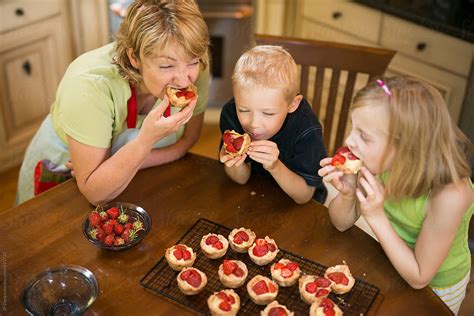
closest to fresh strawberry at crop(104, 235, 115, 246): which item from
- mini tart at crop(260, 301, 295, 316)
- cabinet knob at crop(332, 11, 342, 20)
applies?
mini tart at crop(260, 301, 295, 316)

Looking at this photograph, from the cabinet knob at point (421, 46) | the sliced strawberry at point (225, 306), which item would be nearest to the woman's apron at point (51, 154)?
the sliced strawberry at point (225, 306)

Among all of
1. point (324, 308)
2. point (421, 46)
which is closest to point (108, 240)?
point (324, 308)

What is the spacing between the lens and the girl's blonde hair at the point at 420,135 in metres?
1.33

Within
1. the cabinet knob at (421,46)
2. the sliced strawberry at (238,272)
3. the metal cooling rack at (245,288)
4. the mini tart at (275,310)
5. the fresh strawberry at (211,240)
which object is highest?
the cabinet knob at (421,46)

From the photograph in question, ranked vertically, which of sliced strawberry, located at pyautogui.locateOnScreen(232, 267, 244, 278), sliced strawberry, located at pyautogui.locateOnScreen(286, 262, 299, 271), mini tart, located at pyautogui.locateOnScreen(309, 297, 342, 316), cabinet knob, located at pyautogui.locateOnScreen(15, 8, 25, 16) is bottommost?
mini tart, located at pyautogui.locateOnScreen(309, 297, 342, 316)

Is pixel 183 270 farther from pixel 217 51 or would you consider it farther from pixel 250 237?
pixel 217 51

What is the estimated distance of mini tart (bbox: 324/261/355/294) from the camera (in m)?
1.38

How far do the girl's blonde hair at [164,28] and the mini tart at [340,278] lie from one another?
2.35 ft

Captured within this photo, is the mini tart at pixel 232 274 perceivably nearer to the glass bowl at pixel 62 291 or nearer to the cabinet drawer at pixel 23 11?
the glass bowl at pixel 62 291

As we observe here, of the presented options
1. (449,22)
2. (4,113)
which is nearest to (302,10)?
(449,22)

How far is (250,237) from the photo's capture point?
4.99ft

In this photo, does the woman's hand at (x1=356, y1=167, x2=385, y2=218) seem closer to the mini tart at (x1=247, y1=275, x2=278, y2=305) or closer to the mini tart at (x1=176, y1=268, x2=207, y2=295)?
the mini tart at (x1=247, y1=275, x2=278, y2=305)

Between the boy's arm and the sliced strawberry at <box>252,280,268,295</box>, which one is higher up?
the boy's arm

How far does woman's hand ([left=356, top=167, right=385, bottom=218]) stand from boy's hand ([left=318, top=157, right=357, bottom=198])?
0.11 metres
